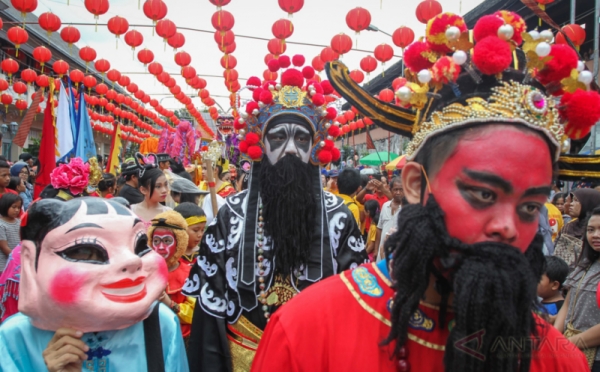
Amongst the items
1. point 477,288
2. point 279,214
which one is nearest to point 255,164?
point 279,214

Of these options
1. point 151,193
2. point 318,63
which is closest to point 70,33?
point 318,63

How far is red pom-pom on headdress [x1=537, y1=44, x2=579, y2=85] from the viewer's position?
1.51m

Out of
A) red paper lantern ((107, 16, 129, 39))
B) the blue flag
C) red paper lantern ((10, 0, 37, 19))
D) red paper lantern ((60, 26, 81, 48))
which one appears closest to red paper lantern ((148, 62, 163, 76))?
red paper lantern ((60, 26, 81, 48))

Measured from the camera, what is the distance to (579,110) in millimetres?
1508

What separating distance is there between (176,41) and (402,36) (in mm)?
5652

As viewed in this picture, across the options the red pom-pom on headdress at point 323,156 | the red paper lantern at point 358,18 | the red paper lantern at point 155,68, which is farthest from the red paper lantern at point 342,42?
the red pom-pom on headdress at point 323,156

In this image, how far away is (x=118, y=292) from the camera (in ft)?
6.31

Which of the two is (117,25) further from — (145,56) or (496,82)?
(496,82)

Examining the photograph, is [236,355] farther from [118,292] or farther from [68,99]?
[68,99]

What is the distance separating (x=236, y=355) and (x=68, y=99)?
687 centimetres

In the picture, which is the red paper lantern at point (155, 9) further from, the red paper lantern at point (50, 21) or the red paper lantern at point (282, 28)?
the red paper lantern at point (50, 21)

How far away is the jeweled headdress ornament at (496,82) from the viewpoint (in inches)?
56.8

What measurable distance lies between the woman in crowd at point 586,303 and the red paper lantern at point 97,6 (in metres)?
9.89

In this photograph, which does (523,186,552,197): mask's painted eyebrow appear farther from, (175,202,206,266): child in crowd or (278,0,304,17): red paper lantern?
(278,0,304,17): red paper lantern
